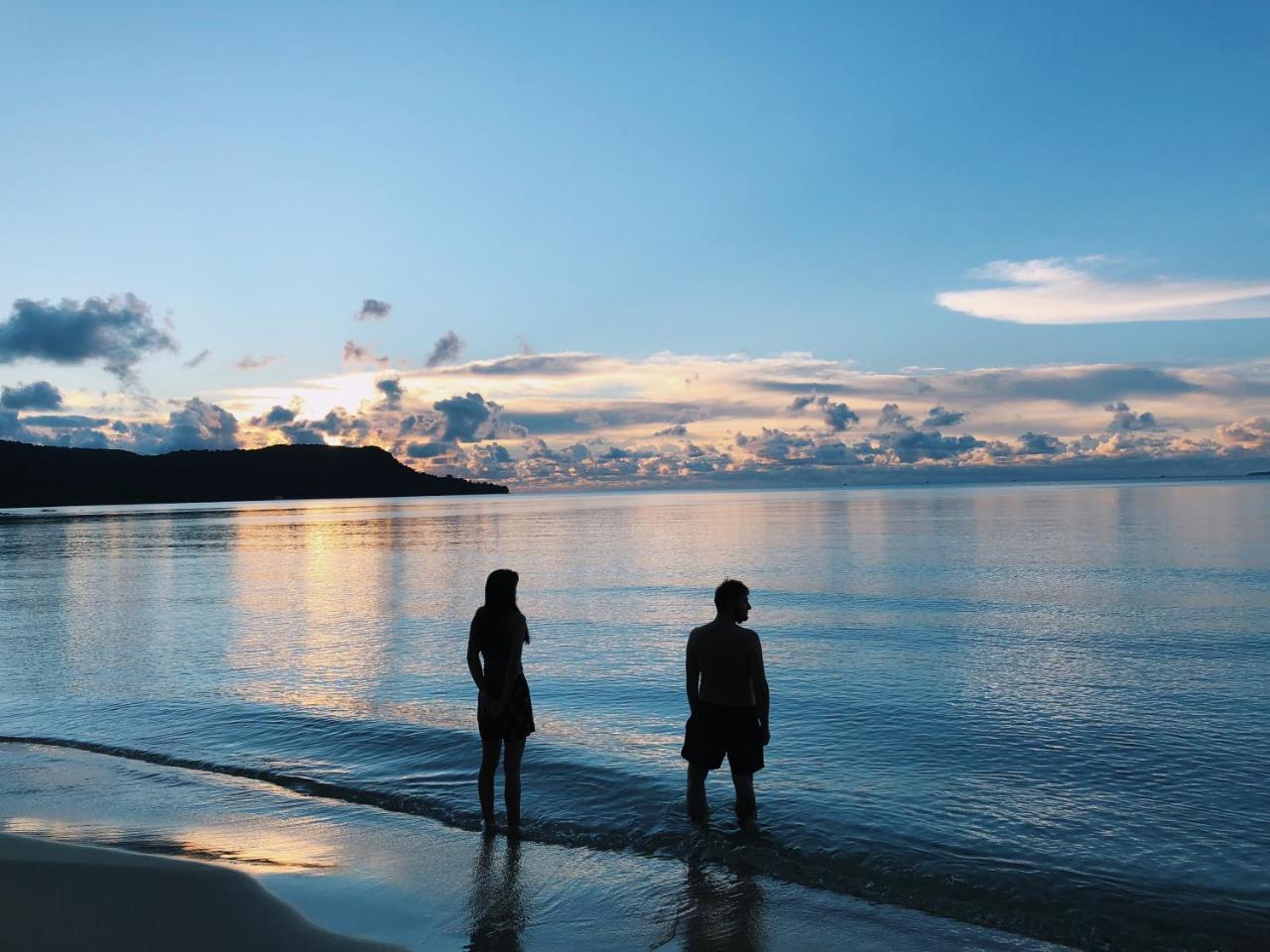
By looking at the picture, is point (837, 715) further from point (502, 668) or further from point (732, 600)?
point (502, 668)

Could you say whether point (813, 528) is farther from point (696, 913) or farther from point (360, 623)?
point (696, 913)

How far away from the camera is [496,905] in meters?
7.36

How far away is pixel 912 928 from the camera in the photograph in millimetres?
7188

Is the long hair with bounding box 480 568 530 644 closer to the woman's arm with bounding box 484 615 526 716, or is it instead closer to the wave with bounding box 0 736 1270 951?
the woman's arm with bounding box 484 615 526 716

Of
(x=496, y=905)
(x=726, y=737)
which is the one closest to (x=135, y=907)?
(x=496, y=905)

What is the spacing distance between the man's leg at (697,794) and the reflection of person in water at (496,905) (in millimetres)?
1825

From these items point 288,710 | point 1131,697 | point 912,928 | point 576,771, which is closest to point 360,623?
point 288,710

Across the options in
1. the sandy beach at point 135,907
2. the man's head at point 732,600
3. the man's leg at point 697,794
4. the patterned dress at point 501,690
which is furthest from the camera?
the man's leg at point 697,794

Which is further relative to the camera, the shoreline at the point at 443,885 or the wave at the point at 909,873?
the wave at the point at 909,873

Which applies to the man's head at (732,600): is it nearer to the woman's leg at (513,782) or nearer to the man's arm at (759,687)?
the man's arm at (759,687)

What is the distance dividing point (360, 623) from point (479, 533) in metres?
63.2

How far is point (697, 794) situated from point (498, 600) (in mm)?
2930

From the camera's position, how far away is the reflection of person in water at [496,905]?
6.70m

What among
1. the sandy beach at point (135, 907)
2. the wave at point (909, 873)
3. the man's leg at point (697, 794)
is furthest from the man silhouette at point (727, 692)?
the sandy beach at point (135, 907)
